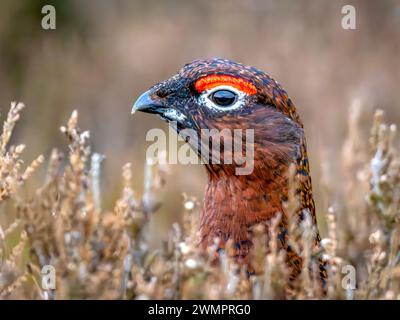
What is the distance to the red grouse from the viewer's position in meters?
3.55

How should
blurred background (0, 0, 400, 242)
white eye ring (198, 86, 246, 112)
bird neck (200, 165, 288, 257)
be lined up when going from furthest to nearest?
blurred background (0, 0, 400, 242), white eye ring (198, 86, 246, 112), bird neck (200, 165, 288, 257)

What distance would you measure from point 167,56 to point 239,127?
7.35 metres

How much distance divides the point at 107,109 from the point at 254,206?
7159 millimetres

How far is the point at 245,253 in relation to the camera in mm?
3398

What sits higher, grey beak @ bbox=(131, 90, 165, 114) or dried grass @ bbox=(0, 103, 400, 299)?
grey beak @ bbox=(131, 90, 165, 114)

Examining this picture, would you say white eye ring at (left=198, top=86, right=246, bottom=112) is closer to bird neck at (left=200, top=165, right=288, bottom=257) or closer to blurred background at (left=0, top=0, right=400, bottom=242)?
bird neck at (left=200, top=165, right=288, bottom=257)

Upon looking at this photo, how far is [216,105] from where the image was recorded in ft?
12.2

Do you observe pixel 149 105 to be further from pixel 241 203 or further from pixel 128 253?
pixel 128 253

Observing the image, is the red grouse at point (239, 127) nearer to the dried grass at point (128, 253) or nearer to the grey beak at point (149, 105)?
the grey beak at point (149, 105)

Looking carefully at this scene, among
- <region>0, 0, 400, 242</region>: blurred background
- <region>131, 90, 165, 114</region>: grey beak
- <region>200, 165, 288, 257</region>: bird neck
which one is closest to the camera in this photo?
<region>200, 165, 288, 257</region>: bird neck

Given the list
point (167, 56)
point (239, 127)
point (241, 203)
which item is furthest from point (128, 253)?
point (167, 56)

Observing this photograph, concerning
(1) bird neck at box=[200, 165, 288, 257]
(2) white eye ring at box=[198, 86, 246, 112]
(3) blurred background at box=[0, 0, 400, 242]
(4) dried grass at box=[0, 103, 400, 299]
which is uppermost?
(3) blurred background at box=[0, 0, 400, 242]

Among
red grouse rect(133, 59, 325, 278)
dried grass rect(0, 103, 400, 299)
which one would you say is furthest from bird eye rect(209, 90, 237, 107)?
dried grass rect(0, 103, 400, 299)
